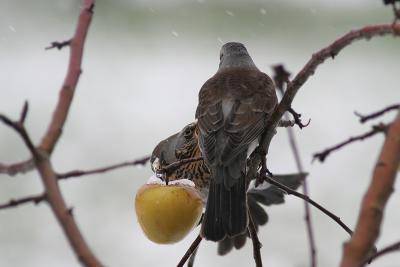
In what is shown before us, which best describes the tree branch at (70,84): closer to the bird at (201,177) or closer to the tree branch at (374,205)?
the tree branch at (374,205)

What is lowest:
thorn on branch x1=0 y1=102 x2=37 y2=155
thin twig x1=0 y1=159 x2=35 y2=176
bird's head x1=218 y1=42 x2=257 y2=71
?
bird's head x1=218 y1=42 x2=257 y2=71

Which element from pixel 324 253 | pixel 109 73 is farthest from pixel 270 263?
pixel 109 73

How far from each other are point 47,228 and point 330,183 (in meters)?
1.48

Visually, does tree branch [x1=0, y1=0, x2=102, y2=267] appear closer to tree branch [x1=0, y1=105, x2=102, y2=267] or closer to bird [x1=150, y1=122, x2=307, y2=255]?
tree branch [x1=0, y1=105, x2=102, y2=267]

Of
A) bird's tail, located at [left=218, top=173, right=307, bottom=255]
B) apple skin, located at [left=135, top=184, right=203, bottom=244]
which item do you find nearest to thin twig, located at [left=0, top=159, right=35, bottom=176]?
apple skin, located at [left=135, top=184, right=203, bottom=244]

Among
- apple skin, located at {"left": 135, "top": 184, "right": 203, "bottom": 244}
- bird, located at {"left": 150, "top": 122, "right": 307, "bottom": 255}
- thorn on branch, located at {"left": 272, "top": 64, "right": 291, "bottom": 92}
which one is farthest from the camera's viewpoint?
bird, located at {"left": 150, "top": 122, "right": 307, "bottom": 255}

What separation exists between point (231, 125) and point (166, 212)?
43cm

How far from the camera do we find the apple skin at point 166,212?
150 centimetres

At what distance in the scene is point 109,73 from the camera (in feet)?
17.7

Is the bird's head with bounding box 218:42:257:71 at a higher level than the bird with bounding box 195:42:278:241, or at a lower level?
higher

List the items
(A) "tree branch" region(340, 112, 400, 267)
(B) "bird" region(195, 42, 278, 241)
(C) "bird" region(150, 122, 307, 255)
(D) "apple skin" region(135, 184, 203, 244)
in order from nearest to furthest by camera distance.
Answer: (A) "tree branch" region(340, 112, 400, 267)
(D) "apple skin" region(135, 184, 203, 244)
(B) "bird" region(195, 42, 278, 241)
(C) "bird" region(150, 122, 307, 255)

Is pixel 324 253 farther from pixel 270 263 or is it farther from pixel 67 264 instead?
pixel 67 264

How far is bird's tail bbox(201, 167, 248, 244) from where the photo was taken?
54.6 inches

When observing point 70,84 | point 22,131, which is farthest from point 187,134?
point 22,131
